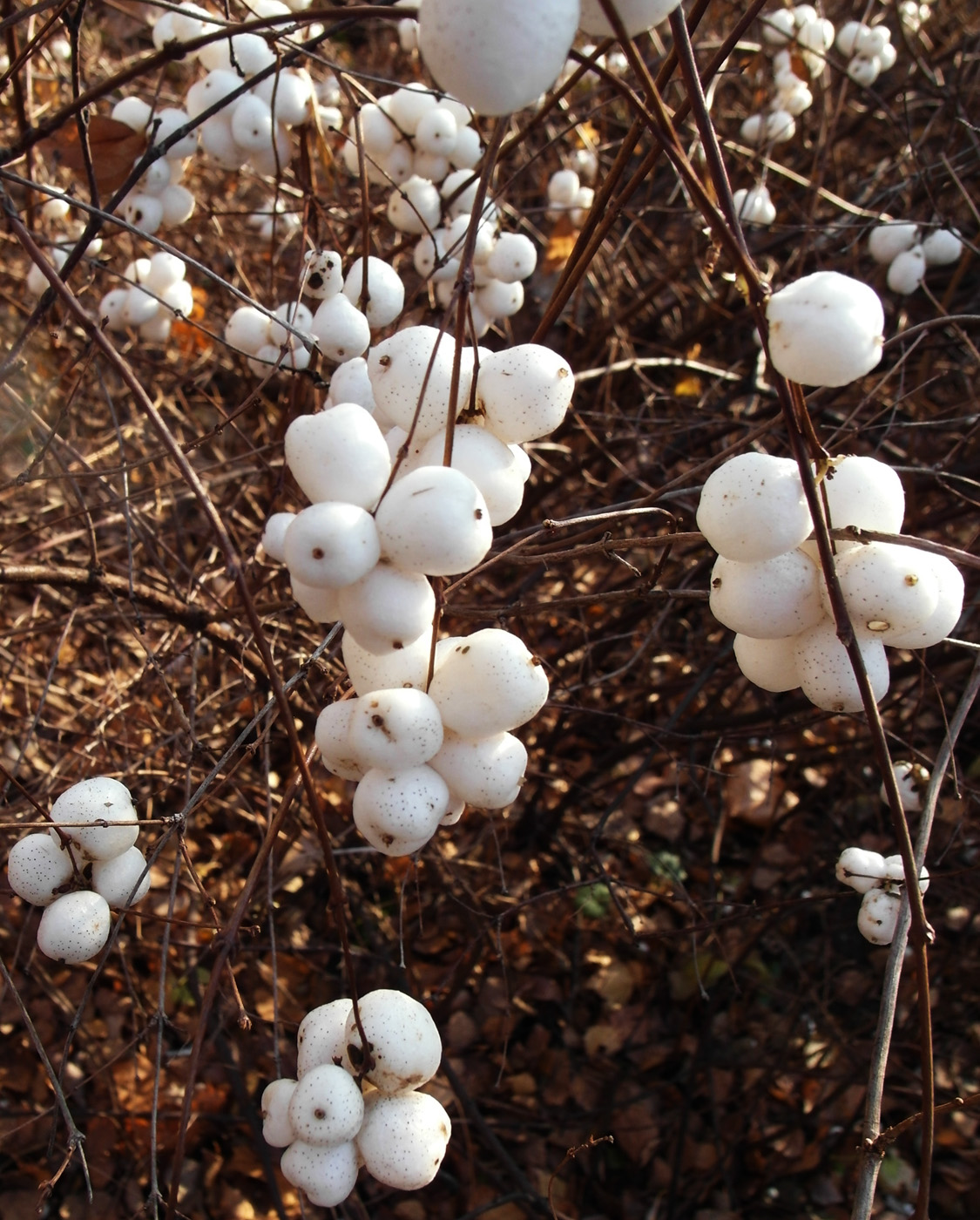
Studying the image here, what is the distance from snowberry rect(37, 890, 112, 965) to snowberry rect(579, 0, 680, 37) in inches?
42.3

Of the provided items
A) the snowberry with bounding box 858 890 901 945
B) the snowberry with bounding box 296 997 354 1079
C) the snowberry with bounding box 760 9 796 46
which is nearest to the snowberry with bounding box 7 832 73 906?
the snowberry with bounding box 296 997 354 1079

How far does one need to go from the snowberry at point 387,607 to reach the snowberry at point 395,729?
2.3 inches

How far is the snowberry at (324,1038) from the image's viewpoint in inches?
42.5

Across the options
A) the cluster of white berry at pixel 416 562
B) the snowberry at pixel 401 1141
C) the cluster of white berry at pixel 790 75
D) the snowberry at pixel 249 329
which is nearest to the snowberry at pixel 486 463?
the cluster of white berry at pixel 416 562

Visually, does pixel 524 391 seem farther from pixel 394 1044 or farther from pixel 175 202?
pixel 175 202

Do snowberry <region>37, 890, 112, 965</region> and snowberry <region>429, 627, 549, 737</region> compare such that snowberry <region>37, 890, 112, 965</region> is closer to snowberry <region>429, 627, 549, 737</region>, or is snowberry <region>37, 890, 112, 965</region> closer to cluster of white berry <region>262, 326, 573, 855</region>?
cluster of white berry <region>262, 326, 573, 855</region>

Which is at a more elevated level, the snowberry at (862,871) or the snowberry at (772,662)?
the snowberry at (772,662)

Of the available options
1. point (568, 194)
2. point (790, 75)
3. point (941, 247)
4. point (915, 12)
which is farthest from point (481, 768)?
point (915, 12)

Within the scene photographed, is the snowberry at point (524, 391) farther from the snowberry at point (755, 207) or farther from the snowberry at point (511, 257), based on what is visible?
the snowberry at point (755, 207)

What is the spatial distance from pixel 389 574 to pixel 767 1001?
2.53 meters

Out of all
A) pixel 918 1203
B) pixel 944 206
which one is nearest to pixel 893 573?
pixel 918 1203

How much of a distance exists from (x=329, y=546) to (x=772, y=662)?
→ 0.50 meters

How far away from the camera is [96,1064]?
246 centimetres

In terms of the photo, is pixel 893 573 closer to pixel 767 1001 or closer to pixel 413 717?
pixel 413 717
